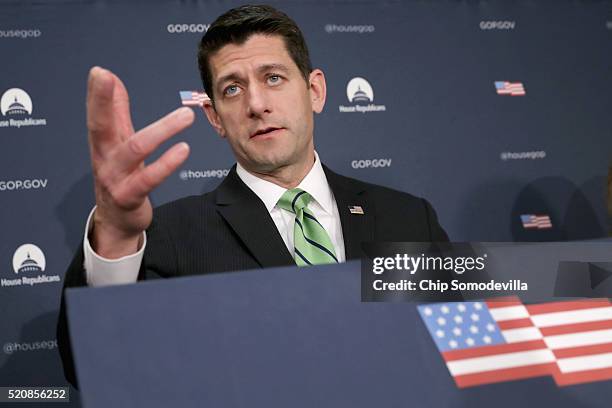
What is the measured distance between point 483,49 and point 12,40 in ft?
6.65

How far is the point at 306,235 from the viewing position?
2033mm

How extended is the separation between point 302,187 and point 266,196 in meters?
0.12

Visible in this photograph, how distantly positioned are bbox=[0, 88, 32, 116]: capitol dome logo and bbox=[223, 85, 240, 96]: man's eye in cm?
115

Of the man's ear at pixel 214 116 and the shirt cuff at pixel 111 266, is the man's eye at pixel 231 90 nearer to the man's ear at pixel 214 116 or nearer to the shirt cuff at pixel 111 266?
the man's ear at pixel 214 116

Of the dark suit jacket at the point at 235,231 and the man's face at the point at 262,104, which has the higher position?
the man's face at the point at 262,104

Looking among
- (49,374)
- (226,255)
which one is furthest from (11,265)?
(226,255)

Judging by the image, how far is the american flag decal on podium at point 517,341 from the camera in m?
1.19

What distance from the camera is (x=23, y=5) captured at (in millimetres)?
3031

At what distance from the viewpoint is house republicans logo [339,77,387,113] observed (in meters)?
3.36

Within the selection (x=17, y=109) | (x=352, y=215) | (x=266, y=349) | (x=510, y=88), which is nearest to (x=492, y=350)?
(x=266, y=349)

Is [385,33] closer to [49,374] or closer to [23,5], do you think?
[23,5]

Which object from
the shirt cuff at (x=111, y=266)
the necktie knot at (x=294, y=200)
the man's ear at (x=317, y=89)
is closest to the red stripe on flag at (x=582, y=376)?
the shirt cuff at (x=111, y=266)

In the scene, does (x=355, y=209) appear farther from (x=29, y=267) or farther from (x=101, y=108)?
(x=29, y=267)

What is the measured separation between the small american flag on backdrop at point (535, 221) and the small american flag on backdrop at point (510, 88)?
1.86 feet
